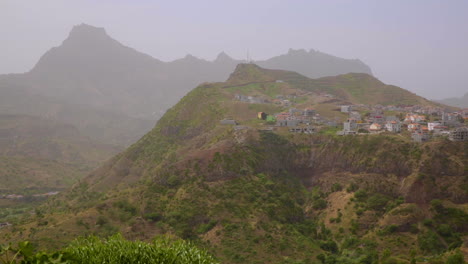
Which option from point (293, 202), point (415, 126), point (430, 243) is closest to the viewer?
point (430, 243)

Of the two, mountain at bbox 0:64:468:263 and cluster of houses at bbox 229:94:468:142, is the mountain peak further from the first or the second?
mountain at bbox 0:64:468:263

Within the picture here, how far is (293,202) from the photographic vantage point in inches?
2307

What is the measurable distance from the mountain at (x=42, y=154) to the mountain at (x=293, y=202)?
3749 centimetres


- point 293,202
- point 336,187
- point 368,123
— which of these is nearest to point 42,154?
point 293,202

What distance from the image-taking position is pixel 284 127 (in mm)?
87062

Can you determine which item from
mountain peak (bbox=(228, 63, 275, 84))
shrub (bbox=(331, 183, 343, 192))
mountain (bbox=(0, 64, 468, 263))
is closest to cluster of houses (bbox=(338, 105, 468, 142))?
mountain (bbox=(0, 64, 468, 263))

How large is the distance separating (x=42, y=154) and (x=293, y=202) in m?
145

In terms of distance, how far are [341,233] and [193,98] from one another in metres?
77.4

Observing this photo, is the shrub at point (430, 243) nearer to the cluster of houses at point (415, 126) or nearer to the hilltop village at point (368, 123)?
the cluster of houses at point (415, 126)

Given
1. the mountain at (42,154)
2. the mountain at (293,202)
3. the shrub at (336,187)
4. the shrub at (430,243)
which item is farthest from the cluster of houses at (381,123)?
the mountain at (42,154)

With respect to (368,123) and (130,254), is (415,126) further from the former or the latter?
(130,254)

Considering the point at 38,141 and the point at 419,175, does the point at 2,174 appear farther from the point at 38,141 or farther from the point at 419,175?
the point at 419,175

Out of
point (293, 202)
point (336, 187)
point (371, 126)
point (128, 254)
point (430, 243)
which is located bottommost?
point (430, 243)

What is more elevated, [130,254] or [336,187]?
[130,254]
